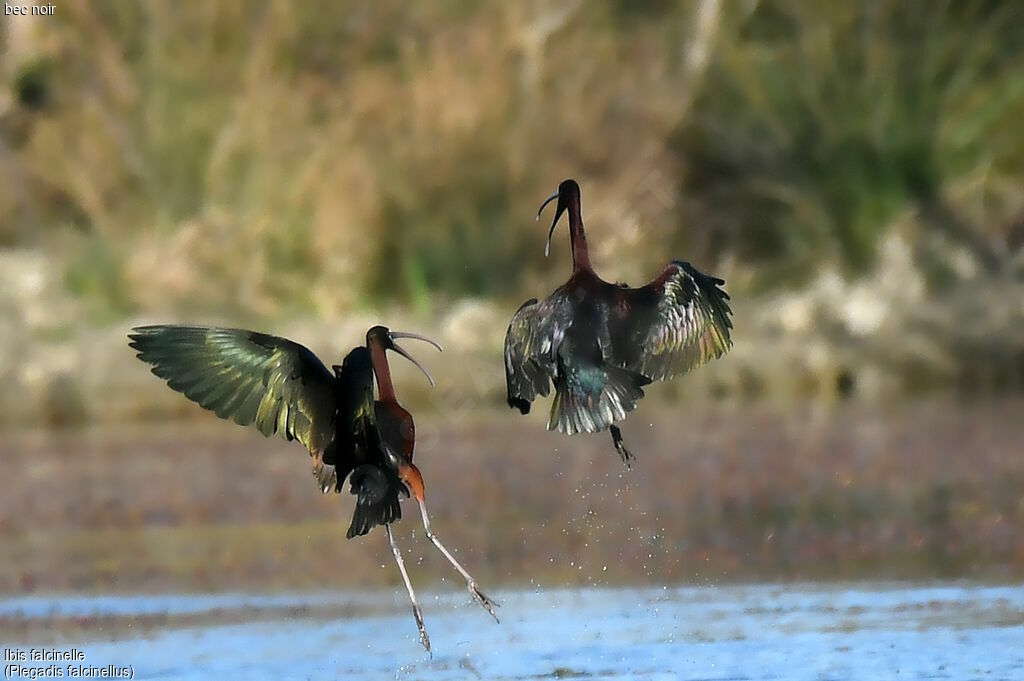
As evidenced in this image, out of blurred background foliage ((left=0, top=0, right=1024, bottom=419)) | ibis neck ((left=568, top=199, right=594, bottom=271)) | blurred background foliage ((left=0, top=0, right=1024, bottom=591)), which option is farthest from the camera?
blurred background foliage ((left=0, top=0, right=1024, bottom=419))

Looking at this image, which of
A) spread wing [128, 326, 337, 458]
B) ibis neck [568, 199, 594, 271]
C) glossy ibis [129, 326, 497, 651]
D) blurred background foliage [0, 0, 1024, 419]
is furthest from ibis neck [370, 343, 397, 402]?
blurred background foliage [0, 0, 1024, 419]

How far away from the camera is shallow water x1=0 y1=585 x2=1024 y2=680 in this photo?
7465 mm

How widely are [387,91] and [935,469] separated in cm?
684

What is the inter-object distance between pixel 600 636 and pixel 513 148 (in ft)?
26.8

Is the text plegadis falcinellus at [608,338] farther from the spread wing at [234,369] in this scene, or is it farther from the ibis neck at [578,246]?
the spread wing at [234,369]

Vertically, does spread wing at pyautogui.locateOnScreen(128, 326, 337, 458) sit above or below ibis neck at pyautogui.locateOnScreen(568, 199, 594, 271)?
below

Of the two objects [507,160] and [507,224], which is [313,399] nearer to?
[507,224]

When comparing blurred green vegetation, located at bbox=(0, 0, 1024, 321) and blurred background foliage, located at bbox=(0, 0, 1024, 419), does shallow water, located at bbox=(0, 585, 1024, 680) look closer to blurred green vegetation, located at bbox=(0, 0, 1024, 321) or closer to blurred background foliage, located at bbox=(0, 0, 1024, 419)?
blurred background foliage, located at bbox=(0, 0, 1024, 419)

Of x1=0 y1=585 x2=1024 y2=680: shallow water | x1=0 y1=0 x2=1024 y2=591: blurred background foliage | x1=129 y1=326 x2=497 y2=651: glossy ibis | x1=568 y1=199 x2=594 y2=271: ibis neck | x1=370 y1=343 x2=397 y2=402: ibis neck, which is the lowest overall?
x1=0 y1=585 x2=1024 y2=680: shallow water

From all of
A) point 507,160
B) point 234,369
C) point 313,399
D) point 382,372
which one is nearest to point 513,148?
point 507,160

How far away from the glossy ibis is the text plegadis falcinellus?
0.42m

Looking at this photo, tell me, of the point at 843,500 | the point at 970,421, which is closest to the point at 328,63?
the point at 970,421

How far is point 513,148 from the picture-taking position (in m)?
15.9

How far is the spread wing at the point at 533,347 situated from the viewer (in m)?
7.82
